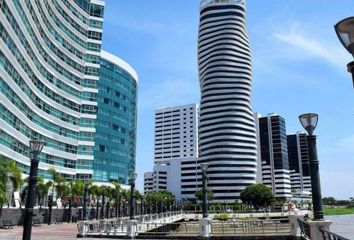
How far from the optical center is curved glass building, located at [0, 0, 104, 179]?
53.9 meters

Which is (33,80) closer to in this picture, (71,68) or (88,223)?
(71,68)

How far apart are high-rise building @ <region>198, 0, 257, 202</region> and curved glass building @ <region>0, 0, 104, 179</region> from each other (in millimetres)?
96787

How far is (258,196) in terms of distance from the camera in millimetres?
128875

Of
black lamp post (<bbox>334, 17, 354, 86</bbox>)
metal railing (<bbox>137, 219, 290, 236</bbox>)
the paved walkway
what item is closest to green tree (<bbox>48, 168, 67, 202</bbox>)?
the paved walkway

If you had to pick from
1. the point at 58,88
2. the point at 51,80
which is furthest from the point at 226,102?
the point at 51,80

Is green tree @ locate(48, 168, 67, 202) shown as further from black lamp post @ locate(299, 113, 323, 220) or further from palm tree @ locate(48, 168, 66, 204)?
black lamp post @ locate(299, 113, 323, 220)

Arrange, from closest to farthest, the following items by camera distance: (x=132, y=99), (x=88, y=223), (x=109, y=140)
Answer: (x=88, y=223), (x=109, y=140), (x=132, y=99)

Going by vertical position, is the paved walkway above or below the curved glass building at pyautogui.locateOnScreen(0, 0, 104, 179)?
below

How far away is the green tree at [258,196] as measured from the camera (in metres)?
128

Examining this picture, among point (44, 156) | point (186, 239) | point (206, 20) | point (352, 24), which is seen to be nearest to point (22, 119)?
point (44, 156)

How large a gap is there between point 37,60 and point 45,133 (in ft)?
44.6

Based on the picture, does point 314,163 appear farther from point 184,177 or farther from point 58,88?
point 184,177

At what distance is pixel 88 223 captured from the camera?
31.0 meters

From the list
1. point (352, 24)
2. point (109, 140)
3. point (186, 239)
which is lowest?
point (186, 239)
